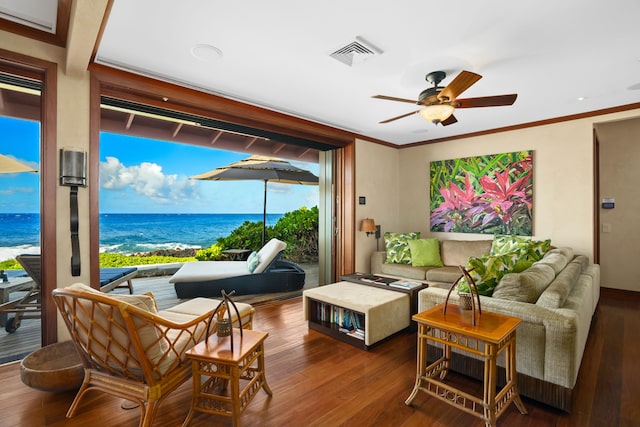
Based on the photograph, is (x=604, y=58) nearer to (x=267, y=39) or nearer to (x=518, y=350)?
(x=518, y=350)

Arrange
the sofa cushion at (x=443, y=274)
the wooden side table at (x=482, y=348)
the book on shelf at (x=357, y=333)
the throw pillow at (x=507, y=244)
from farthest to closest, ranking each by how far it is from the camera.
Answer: the sofa cushion at (x=443, y=274), the throw pillow at (x=507, y=244), the book on shelf at (x=357, y=333), the wooden side table at (x=482, y=348)

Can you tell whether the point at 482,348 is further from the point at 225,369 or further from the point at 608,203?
the point at 608,203


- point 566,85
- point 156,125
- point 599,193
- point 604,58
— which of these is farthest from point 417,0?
point 599,193

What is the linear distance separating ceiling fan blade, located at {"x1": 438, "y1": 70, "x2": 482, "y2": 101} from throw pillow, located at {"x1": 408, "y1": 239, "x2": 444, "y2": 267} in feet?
8.66

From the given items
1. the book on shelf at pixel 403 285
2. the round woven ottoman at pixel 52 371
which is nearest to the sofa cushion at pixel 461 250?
the book on shelf at pixel 403 285

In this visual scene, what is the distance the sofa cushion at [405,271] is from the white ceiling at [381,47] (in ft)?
7.64

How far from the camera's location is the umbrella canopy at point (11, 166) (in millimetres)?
2564

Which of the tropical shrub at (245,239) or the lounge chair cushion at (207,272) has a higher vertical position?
the tropical shrub at (245,239)

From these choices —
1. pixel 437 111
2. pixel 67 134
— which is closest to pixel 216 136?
pixel 67 134

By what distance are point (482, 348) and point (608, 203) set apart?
164 inches

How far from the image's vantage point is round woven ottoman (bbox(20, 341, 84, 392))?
199 cm

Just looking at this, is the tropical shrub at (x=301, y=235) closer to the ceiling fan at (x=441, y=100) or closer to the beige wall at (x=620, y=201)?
the beige wall at (x=620, y=201)

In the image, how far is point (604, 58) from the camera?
2645mm

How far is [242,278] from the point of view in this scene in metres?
4.62
